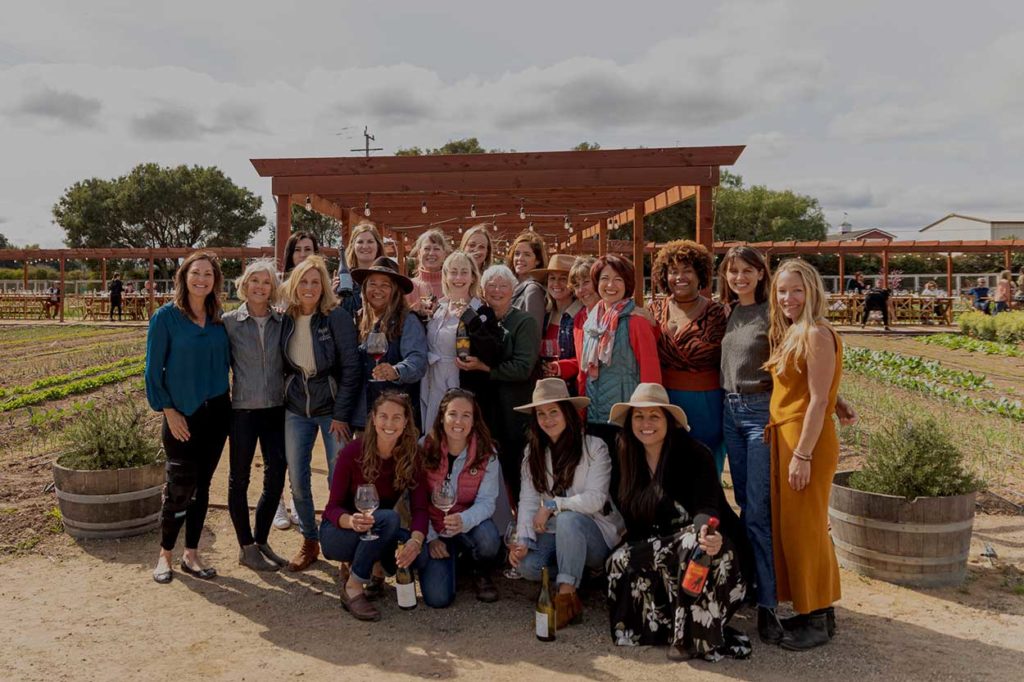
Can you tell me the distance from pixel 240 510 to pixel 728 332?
275cm

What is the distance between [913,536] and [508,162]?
17.7ft

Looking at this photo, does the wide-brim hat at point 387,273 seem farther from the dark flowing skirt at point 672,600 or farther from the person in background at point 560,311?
the dark flowing skirt at point 672,600

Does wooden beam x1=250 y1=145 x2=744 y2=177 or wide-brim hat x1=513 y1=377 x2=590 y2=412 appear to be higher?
wooden beam x1=250 y1=145 x2=744 y2=177

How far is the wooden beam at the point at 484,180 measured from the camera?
7770 millimetres

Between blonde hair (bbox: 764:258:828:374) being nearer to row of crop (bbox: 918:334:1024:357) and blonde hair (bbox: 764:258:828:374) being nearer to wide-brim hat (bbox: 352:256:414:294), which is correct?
wide-brim hat (bbox: 352:256:414:294)

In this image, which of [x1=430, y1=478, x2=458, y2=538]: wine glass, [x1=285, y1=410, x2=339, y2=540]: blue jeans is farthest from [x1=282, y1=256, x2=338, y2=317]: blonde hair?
[x1=430, y1=478, x2=458, y2=538]: wine glass

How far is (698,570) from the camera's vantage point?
3229mm

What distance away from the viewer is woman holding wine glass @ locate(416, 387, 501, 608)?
3.82 meters

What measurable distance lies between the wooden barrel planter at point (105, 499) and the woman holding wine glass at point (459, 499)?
1.98 meters

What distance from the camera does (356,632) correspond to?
3535 millimetres

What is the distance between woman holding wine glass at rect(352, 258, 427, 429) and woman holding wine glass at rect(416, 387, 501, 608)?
0.33m

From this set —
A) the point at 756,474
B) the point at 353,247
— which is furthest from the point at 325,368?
the point at 756,474

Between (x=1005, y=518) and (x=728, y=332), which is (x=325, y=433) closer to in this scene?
(x=728, y=332)

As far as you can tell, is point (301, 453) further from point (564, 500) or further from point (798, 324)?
point (798, 324)
